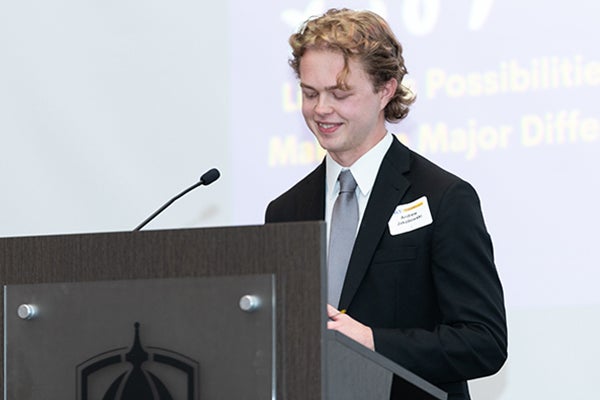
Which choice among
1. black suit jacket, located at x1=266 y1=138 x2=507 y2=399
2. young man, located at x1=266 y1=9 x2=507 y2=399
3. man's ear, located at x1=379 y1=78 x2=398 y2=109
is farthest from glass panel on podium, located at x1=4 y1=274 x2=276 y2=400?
man's ear, located at x1=379 y1=78 x2=398 y2=109

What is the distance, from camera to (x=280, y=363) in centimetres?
149

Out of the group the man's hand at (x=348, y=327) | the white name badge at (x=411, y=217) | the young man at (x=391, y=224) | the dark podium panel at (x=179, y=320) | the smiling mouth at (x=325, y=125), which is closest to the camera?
the dark podium panel at (x=179, y=320)

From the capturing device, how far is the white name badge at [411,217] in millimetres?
2066

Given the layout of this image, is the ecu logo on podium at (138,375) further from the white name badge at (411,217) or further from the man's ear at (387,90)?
the man's ear at (387,90)

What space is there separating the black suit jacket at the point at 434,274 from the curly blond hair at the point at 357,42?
216 millimetres

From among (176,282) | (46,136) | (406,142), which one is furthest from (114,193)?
(176,282)

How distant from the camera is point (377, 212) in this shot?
2084 millimetres

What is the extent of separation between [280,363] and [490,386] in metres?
1.49

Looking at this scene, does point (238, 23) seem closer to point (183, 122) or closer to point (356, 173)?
point (183, 122)

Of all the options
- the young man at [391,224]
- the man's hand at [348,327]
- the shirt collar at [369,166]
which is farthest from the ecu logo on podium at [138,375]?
the shirt collar at [369,166]

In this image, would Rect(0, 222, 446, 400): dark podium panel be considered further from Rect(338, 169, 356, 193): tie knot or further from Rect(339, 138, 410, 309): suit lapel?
Rect(338, 169, 356, 193): tie knot

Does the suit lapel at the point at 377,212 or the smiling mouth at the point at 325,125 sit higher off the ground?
the smiling mouth at the point at 325,125

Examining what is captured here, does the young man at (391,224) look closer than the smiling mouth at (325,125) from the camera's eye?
Yes

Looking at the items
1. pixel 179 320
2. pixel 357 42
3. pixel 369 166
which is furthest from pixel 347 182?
pixel 179 320
